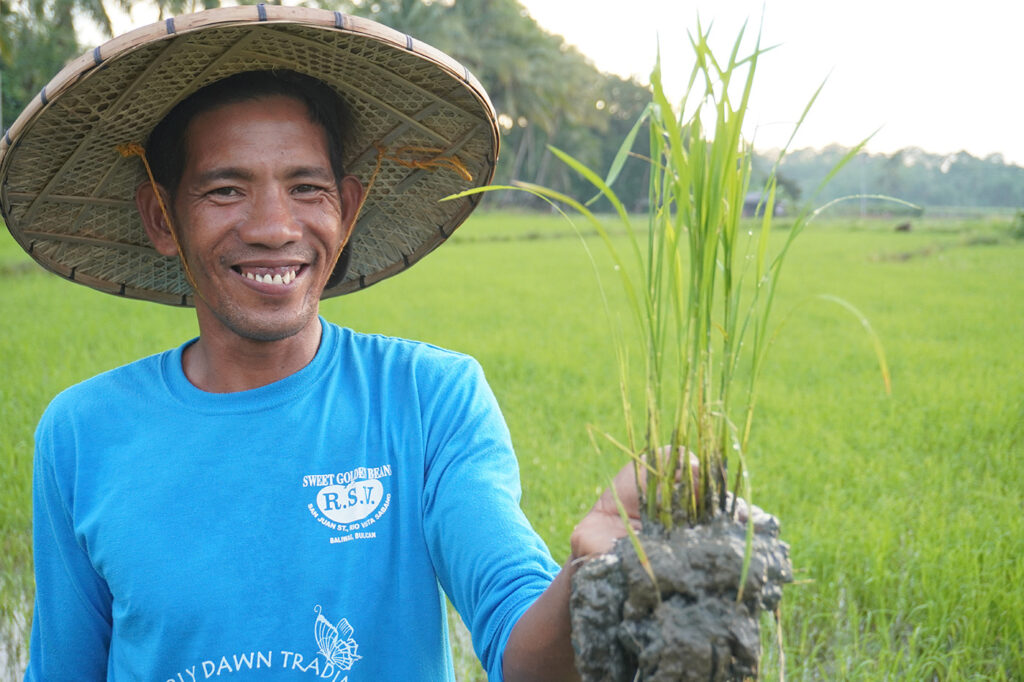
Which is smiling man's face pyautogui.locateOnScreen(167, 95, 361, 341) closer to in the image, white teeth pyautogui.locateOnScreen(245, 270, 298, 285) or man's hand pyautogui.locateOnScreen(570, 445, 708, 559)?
white teeth pyautogui.locateOnScreen(245, 270, 298, 285)

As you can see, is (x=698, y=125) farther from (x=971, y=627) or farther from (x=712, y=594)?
(x=971, y=627)

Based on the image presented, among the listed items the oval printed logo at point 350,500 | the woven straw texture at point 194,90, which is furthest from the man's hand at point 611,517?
the woven straw texture at point 194,90

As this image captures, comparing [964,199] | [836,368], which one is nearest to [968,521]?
[836,368]

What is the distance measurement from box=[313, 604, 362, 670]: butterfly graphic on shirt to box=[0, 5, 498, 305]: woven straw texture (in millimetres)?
794

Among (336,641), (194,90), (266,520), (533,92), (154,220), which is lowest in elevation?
(336,641)

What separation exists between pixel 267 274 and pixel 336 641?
60cm

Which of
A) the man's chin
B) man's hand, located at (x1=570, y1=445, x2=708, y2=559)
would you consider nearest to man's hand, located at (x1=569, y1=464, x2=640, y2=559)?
man's hand, located at (x1=570, y1=445, x2=708, y2=559)

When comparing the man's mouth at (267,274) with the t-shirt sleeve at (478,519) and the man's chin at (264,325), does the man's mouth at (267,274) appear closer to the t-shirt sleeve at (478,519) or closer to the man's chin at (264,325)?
the man's chin at (264,325)

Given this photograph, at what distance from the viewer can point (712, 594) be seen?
2.63ft

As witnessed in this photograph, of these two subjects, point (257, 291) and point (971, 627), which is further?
point (971, 627)

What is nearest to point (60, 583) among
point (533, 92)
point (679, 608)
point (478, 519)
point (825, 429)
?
point (478, 519)

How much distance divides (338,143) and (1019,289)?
10250 millimetres

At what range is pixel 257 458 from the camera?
4.42 feet

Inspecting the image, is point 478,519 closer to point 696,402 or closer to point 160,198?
point 696,402
